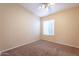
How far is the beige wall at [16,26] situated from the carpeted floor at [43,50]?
9cm

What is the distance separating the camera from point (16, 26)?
1656 mm

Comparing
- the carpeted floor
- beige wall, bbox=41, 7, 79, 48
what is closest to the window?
beige wall, bbox=41, 7, 79, 48

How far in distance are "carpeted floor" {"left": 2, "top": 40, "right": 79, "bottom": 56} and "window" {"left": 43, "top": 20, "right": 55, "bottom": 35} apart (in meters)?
0.19

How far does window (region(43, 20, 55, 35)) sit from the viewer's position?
1.76m

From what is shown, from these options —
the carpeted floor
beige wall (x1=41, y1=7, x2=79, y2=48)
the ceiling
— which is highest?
the ceiling

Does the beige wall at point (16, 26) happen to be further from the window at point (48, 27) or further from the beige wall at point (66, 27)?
the beige wall at point (66, 27)

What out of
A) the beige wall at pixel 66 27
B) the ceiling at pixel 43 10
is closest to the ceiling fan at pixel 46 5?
the ceiling at pixel 43 10

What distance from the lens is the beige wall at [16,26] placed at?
5.14 ft

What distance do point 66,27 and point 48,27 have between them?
1.11ft

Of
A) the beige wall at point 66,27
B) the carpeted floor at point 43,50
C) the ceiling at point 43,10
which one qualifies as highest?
the ceiling at point 43,10

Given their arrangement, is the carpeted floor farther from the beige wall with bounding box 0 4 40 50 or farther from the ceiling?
the ceiling

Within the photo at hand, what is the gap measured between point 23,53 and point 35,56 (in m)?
0.22

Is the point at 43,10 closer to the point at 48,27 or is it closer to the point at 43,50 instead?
the point at 48,27

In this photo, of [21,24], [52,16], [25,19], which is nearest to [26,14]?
[25,19]
